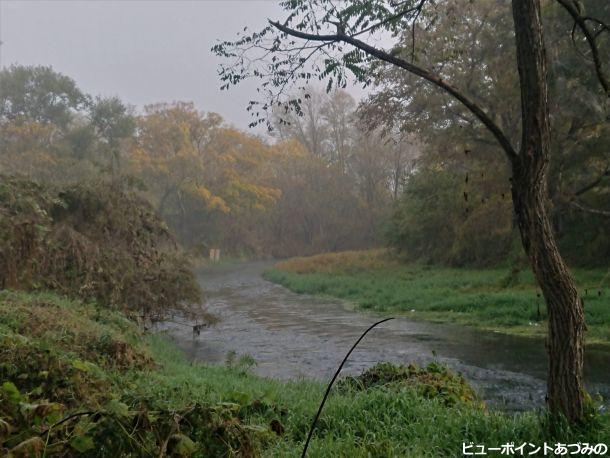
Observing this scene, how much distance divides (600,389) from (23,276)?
34.0ft

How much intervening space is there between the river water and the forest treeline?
3.01 m

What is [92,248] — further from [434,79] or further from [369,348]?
[434,79]

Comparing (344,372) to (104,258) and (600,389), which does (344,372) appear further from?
(104,258)

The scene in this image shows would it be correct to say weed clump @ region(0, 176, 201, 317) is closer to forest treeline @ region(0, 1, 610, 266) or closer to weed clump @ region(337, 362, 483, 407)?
forest treeline @ region(0, 1, 610, 266)

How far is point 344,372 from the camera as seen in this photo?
36.4 feet

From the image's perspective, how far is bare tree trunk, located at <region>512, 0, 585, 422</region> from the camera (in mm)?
4699

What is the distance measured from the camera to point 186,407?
12.8 feet

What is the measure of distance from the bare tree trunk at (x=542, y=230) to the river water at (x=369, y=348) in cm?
362

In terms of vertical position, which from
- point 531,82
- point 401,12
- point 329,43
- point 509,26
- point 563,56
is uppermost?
point 509,26

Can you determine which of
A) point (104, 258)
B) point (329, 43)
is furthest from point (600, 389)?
point (104, 258)

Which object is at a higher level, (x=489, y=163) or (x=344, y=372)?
(x=489, y=163)

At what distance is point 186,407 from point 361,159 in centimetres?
5598

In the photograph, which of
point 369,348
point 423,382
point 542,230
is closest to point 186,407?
point 542,230

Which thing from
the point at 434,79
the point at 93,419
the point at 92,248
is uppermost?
the point at 434,79
